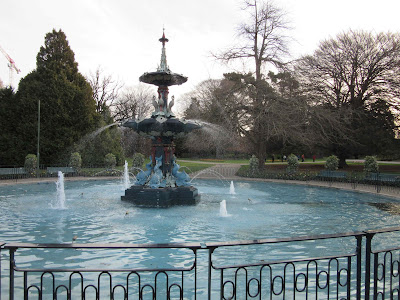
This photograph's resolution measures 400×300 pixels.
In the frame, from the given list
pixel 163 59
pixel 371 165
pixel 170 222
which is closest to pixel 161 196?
pixel 170 222

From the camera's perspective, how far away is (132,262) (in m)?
6.33

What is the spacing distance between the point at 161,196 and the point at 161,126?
2711 millimetres

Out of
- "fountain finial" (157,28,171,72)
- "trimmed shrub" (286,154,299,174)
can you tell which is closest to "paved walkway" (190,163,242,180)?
"trimmed shrub" (286,154,299,174)

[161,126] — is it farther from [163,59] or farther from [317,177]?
[317,177]

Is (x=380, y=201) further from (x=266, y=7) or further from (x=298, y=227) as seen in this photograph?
(x=266, y=7)

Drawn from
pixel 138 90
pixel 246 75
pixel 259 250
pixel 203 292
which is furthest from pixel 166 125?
pixel 138 90

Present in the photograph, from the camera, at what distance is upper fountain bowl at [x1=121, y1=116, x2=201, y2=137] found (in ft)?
43.2

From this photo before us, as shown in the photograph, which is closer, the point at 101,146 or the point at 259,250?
the point at 259,250

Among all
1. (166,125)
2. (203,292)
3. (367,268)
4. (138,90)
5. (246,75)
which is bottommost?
(203,292)

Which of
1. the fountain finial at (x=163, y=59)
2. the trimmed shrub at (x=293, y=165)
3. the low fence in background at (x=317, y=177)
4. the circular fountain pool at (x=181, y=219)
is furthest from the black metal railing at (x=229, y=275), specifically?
→ the trimmed shrub at (x=293, y=165)

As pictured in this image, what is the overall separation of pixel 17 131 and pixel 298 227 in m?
27.5

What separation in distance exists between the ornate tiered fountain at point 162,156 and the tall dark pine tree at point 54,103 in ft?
61.7

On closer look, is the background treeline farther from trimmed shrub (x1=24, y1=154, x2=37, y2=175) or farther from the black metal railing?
the black metal railing

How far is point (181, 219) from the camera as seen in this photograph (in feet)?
34.0
